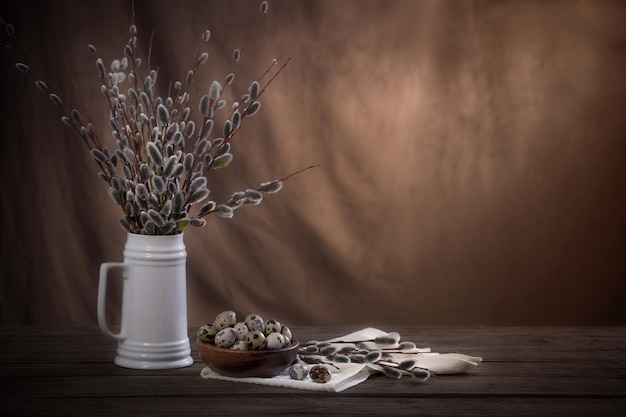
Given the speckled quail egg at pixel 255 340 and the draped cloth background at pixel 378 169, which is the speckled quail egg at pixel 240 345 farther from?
the draped cloth background at pixel 378 169

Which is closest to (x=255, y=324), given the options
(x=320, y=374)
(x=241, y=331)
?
(x=241, y=331)

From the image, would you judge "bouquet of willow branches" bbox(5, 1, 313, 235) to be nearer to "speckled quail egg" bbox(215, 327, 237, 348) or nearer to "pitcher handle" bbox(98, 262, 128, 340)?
"pitcher handle" bbox(98, 262, 128, 340)

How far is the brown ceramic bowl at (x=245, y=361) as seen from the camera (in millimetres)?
1510

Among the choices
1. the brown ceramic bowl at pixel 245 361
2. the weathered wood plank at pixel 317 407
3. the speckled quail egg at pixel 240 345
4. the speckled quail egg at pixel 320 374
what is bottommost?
the weathered wood plank at pixel 317 407

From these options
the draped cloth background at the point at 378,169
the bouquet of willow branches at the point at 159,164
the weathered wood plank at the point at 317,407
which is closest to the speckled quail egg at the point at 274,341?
the weathered wood plank at the point at 317,407

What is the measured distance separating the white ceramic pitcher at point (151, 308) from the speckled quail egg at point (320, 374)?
268 mm

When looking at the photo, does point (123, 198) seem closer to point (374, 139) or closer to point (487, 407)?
point (487, 407)

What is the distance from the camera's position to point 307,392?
148 centimetres

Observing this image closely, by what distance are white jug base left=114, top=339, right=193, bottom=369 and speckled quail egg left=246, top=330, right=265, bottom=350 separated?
19cm

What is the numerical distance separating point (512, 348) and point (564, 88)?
2.02 meters

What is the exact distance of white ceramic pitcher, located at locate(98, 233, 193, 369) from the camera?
5.35ft

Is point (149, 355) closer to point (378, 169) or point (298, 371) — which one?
point (298, 371)

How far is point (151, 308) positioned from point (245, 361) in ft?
0.77

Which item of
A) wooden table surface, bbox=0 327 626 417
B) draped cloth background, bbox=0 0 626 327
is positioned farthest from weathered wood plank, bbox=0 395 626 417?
draped cloth background, bbox=0 0 626 327
